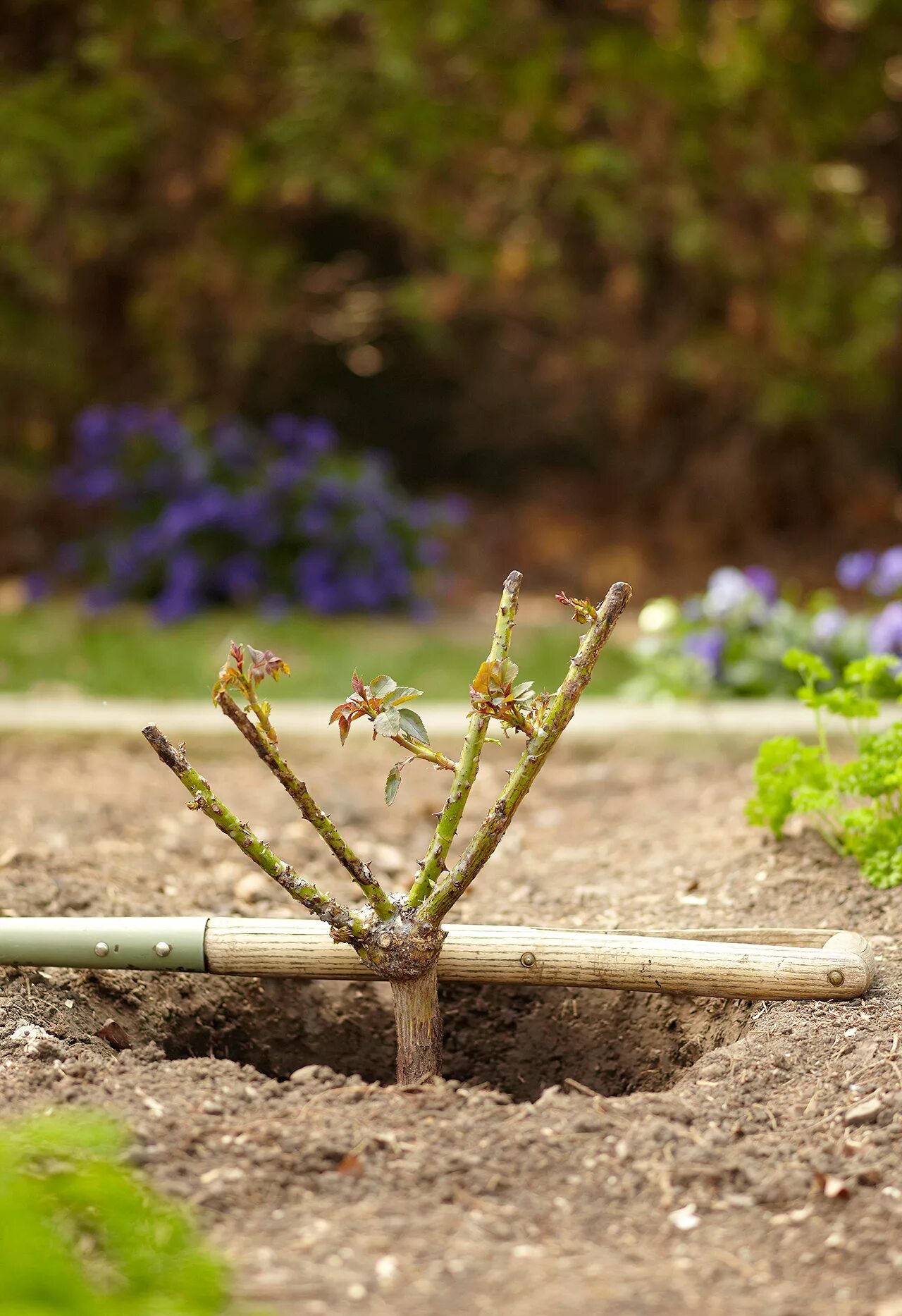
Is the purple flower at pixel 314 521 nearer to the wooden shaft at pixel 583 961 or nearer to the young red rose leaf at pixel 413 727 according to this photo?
the wooden shaft at pixel 583 961

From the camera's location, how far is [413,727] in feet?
5.39

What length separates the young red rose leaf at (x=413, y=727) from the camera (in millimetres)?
1641

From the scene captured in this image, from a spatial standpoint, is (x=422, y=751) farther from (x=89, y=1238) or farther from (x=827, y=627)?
(x=827, y=627)

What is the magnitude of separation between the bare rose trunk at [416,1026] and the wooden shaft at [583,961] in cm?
7

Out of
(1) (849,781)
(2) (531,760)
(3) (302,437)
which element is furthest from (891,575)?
(3) (302,437)

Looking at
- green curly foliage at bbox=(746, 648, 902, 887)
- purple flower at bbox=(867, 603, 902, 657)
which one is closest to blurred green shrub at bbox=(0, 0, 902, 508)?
purple flower at bbox=(867, 603, 902, 657)

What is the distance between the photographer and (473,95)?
16.6 ft

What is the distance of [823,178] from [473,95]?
1.28m

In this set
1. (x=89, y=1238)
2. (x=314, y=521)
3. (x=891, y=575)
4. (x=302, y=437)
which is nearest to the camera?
(x=89, y=1238)

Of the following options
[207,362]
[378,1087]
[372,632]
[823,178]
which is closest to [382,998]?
[378,1087]

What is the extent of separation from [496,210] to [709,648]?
2385mm

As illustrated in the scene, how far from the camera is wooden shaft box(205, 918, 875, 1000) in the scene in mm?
1811

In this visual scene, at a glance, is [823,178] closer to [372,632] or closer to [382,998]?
[372,632]

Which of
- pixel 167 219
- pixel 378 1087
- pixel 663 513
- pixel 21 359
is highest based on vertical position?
pixel 167 219
